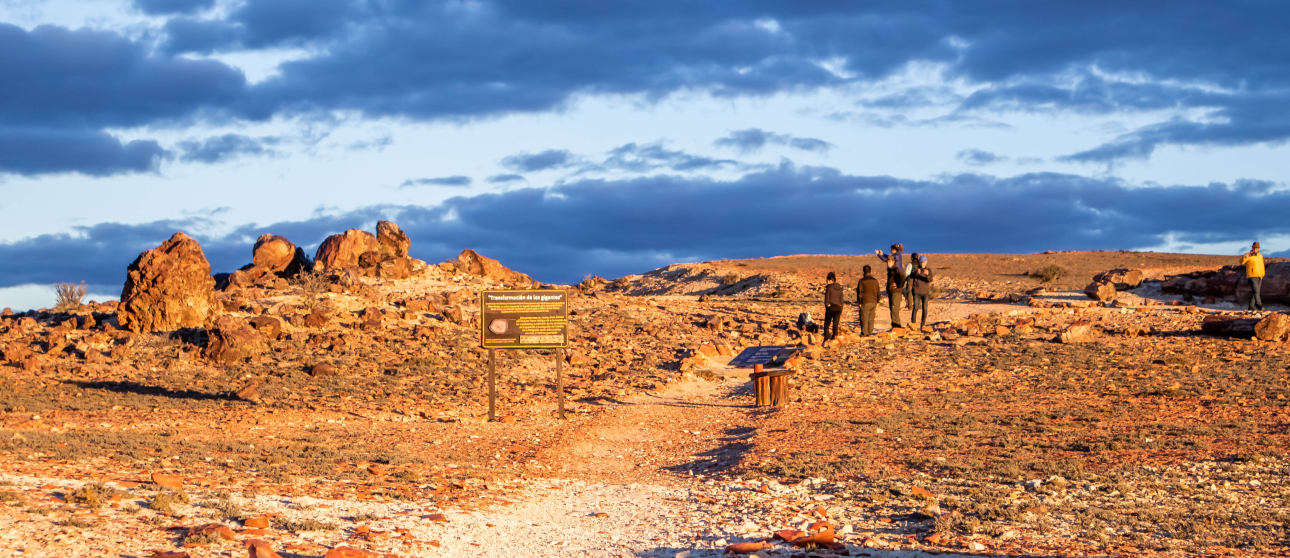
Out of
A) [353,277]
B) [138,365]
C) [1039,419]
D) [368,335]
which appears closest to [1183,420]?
[1039,419]

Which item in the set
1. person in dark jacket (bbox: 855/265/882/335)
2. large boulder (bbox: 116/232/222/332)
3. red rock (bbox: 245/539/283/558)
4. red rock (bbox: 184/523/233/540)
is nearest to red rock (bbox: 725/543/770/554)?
red rock (bbox: 245/539/283/558)

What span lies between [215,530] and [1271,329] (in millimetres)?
21235

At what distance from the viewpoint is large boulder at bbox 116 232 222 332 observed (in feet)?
80.4

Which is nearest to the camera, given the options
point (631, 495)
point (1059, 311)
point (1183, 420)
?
point (631, 495)

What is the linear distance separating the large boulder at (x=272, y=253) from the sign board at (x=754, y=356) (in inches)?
743

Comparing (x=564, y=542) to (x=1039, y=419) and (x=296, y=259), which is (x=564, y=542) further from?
(x=296, y=259)

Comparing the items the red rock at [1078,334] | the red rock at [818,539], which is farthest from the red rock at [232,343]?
the red rock at [1078,334]

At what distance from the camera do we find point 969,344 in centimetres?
2239

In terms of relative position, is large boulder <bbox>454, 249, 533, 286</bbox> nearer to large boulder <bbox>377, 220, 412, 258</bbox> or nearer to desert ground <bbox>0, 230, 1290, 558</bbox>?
large boulder <bbox>377, 220, 412, 258</bbox>

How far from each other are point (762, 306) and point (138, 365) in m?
18.6

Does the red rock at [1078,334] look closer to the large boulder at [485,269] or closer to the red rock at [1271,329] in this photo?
the red rock at [1271,329]

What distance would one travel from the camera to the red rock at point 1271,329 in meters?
20.7

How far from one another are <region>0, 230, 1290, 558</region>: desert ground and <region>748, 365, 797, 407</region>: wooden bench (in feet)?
0.73

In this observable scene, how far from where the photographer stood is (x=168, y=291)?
80.4 feet
